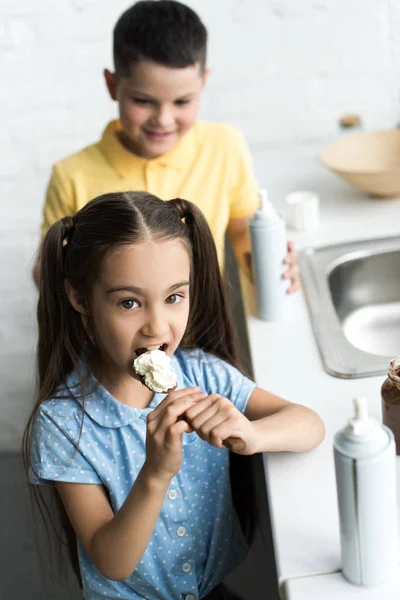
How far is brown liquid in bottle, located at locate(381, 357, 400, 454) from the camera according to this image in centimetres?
110

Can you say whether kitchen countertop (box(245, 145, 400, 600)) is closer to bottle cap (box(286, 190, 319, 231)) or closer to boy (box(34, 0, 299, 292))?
bottle cap (box(286, 190, 319, 231))

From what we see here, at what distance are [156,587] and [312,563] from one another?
329 millimetres

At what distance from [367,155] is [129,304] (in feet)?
3.53

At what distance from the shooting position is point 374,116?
2.21 m

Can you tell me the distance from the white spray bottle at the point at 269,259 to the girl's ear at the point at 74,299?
389 mm

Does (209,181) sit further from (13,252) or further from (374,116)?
(13,252)

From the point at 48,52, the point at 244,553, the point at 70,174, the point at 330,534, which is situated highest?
the point at 48,52

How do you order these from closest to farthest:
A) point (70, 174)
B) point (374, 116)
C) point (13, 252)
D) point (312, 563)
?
1. point (312, 563)
2. point (70, 174)
3. point (374, 116)
4. point (13, 252)

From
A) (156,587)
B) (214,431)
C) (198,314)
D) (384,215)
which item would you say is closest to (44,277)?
(198,314)

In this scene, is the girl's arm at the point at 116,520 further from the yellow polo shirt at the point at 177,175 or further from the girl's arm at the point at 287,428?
the yellow polo shirt at the point at 177,175

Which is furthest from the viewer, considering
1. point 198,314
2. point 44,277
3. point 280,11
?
point 280,11

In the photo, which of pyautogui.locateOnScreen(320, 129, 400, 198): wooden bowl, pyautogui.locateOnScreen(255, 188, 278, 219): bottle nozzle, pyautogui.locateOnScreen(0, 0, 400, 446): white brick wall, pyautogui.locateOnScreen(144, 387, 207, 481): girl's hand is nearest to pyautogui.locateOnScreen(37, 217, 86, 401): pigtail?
pyautogui.locateOnScreen(144, 387, 207, 481): girl's hand

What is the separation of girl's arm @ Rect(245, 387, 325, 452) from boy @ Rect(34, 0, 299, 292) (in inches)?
14.8

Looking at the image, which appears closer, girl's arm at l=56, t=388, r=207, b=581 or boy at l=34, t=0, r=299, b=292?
girl's arm at l=56, t=388, r=207, b=581
